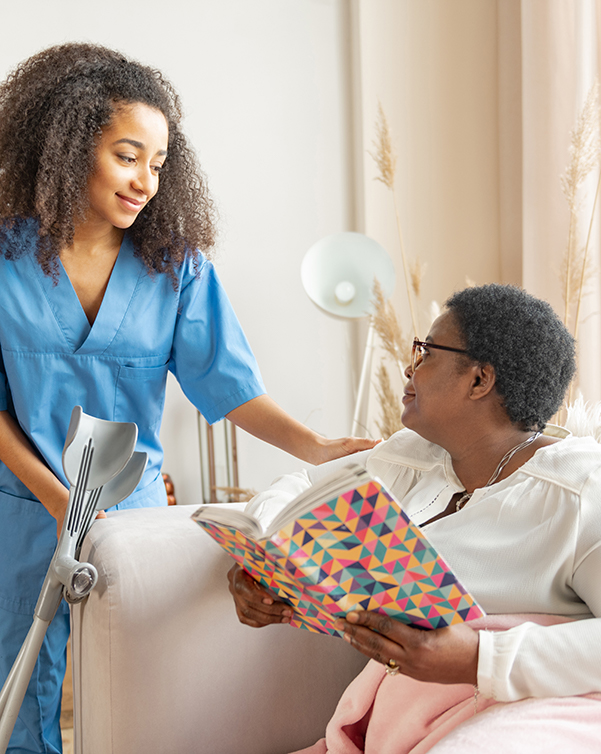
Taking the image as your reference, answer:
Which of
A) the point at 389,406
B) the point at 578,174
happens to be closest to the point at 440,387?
the point at 578,174

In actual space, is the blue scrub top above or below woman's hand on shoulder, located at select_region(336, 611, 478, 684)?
above

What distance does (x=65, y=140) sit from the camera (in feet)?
4.18

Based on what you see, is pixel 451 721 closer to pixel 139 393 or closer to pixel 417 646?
pixel 417 646

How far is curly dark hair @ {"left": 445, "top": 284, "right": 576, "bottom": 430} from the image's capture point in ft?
3.41

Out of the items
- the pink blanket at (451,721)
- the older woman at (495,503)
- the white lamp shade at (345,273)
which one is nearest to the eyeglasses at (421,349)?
the older woman at (495,503)

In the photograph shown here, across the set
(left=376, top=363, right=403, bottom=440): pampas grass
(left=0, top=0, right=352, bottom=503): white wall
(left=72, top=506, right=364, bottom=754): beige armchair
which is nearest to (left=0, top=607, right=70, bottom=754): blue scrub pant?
(left=72, top=506, right=364, bottom=754): beige armchair

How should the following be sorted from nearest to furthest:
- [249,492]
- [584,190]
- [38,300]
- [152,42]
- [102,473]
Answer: [102,473]
[38,300]
[584,190]
[249,492]
[152,42]

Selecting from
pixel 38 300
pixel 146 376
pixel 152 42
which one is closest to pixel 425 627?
pixel 146 376

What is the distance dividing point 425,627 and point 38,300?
34.9 inches

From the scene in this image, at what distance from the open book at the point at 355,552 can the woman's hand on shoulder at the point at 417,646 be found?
0.5 inches

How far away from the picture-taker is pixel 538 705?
2.64 feet

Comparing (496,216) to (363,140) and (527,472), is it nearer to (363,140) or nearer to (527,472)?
(363,140)

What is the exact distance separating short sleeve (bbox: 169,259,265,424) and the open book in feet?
2.10

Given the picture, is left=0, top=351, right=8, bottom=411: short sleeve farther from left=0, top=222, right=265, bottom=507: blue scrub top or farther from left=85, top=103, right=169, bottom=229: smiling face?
left=85, top=103, right=169, bottom=229: smiling face
